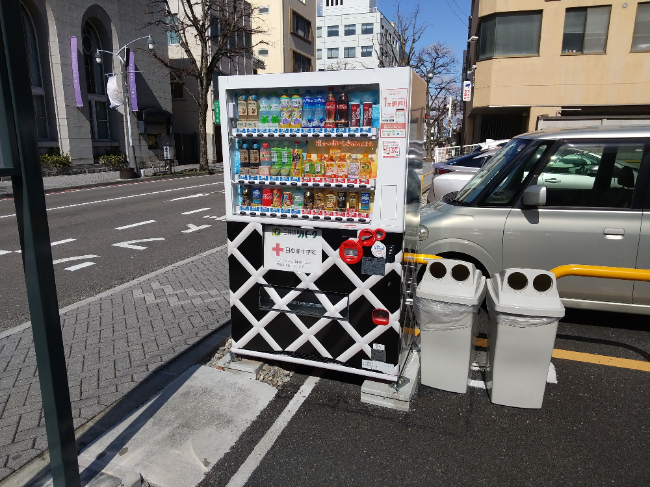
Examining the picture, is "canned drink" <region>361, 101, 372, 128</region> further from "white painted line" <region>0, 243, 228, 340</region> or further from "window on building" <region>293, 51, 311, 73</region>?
"window on building" <region>293, 51, 311, 73</region>

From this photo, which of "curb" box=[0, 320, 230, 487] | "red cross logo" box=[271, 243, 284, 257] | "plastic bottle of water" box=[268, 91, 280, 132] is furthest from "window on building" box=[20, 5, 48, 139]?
"red cross logo" box=[271, 243, 284, 257]

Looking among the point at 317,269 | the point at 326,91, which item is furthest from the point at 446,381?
the point at 326,91

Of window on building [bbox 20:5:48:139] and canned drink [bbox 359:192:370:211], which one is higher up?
window on building [bbox 20:5:48:139]

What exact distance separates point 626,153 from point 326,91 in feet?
10.5

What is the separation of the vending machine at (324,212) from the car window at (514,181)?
1.44m

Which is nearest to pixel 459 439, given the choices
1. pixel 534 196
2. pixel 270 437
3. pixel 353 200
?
pixel 270 437

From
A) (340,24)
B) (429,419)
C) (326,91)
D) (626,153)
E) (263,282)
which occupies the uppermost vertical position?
(340,24)

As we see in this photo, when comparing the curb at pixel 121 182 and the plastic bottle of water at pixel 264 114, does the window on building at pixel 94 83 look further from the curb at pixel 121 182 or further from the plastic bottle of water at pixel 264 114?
the plastic bottle of water at pixel 264 114

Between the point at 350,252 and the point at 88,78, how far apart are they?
101ft

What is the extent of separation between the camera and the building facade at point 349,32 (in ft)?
258

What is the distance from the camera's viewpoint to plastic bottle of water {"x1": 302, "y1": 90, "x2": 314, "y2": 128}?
355 centimetres

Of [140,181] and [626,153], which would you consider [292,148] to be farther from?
[140,181]

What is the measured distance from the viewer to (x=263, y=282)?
382 centimetres

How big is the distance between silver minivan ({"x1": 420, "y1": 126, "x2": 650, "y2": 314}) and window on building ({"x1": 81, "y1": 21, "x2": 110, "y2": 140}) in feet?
97.5
